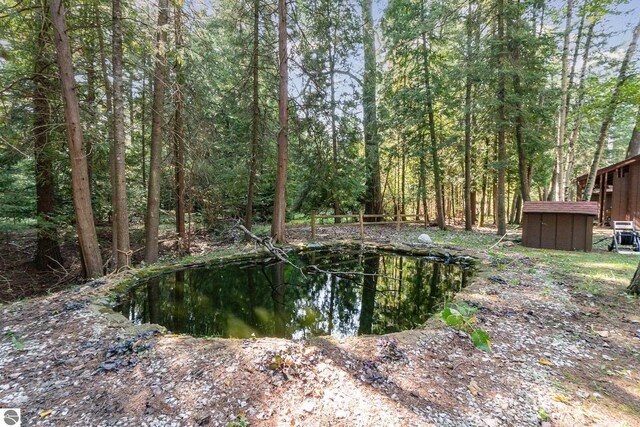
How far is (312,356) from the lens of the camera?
310cm

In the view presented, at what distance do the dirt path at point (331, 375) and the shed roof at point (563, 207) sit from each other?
5.32 m

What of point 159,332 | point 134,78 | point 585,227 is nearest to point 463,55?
point 585,227

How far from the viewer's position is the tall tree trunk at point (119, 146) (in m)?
5.87

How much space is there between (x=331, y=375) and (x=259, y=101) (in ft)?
38.5

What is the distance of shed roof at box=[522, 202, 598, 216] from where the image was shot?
8454 millimetres

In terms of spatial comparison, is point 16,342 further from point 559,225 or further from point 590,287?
point 559,225

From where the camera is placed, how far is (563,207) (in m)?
8.74

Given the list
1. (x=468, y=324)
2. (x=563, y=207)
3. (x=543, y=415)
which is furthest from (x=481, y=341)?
(x=563, y=207)

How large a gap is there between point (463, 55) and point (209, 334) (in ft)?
43.2

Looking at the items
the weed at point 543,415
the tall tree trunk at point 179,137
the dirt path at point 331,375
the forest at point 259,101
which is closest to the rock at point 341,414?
the dirt path at point 331,375

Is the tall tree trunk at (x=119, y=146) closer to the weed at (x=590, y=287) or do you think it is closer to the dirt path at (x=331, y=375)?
the dirt path at (x=331, y=375)

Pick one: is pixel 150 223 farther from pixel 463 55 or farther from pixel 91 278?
pixel 463 55

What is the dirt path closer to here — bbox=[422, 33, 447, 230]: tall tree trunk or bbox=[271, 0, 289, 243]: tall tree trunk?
bbox=[271, 0, 289, 243]: tall tree trunk

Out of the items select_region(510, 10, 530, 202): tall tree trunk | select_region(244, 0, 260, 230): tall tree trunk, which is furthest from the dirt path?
select_region(510, 10, 530, 202): tall tree trunk
